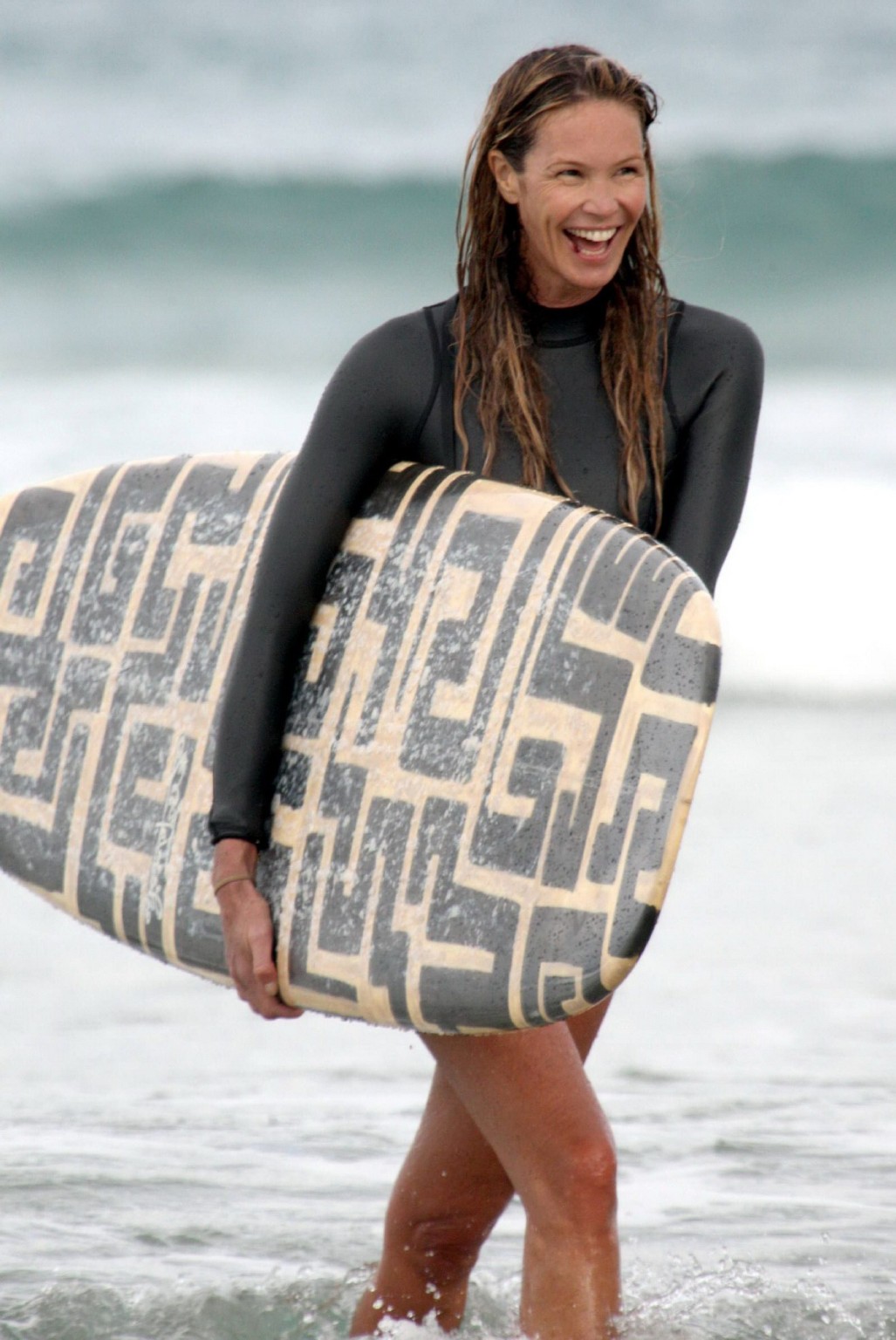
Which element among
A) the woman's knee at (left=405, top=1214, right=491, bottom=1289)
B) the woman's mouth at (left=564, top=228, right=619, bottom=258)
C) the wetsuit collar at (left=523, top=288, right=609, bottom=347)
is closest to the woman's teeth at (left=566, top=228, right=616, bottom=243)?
the woman's mouth at (left=564, top=228, right=619, bottom=258)

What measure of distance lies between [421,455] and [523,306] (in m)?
0.22

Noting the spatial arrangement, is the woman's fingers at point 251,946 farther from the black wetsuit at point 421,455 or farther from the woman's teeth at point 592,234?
the woman's teeth at point 592,234

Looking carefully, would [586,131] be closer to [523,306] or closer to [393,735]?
[523,306]

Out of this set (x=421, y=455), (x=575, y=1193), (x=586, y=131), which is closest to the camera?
(x=575, y=1193)

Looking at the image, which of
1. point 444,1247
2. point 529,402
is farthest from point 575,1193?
point 529,402

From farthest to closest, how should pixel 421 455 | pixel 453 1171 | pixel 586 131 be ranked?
pixel 453 1171
pixel 421 455
pixel 586 131

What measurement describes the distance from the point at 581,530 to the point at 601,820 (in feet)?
1.13

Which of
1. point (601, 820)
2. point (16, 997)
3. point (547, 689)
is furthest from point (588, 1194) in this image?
point (16, 997)

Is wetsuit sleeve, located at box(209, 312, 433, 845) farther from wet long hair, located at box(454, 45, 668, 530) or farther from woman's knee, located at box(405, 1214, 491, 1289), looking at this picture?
woman's knee, located at box(405, 1214, 491, 1289)

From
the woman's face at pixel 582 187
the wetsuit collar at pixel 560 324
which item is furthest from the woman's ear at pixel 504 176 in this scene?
the wetsuit collar at pixel 560 324

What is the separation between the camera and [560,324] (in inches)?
87.5

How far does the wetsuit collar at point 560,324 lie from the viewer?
2.22 m

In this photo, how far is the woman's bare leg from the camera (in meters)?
2.31

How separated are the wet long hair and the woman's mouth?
0.29ft
